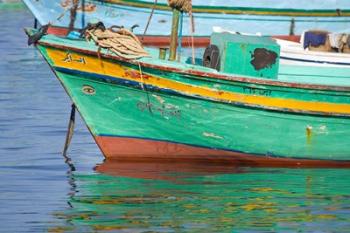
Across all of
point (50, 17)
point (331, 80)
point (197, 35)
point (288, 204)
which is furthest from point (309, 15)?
point (288, 204)

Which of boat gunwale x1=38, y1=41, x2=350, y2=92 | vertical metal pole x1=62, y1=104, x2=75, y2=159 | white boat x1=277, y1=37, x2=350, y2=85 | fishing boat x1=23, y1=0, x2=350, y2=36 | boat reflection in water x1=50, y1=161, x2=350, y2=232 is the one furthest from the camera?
fishing boat x1=23, y1=0, x2=350, y2=36

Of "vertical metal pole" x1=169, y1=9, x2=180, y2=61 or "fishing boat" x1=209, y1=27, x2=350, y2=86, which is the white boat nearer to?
"fishing boat" x1=209, y1=27, x2=350, y2=86

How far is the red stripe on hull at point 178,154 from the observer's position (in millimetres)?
13211

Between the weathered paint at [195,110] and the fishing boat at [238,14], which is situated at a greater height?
the weathered paint at [195,110]

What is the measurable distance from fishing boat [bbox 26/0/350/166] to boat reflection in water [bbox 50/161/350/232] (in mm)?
218

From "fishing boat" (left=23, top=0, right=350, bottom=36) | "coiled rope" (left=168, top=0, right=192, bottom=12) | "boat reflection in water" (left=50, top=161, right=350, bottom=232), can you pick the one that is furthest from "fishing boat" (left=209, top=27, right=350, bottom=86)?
"fishing boat" (left=23, top=0, right=350, bottom=36)

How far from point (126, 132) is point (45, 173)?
995mm

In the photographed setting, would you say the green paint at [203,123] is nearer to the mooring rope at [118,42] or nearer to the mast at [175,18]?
the mooring rope at [118,42]

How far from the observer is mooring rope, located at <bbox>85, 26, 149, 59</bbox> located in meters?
12.7

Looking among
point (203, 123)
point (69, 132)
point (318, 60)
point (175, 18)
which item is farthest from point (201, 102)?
point (318, 60)

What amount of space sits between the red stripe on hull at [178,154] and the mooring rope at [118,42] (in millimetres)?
1035

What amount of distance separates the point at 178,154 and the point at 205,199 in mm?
1933

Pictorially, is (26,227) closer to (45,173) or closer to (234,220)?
(234,220)

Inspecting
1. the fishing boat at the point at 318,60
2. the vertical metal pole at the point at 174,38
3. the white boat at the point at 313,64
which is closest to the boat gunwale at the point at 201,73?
the vertical metal pole at the point at 174,38
